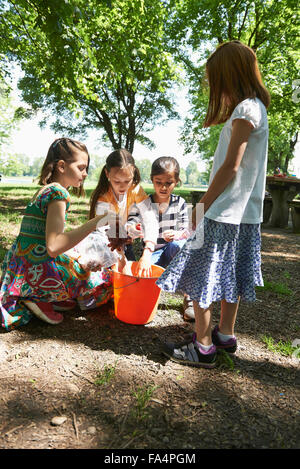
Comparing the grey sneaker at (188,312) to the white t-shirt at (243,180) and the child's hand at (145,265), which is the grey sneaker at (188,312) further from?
the white t-shirt at (243,180)

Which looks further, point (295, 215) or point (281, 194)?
point (281, 194)

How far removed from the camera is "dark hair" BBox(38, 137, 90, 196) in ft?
6.48

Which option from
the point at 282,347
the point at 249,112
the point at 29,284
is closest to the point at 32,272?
the point at 29,284

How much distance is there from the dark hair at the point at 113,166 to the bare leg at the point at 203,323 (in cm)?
123

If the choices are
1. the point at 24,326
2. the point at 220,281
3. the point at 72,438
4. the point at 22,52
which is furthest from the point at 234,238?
the point at 22,52

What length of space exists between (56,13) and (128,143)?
10.6 metres

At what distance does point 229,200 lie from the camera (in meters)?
1.56

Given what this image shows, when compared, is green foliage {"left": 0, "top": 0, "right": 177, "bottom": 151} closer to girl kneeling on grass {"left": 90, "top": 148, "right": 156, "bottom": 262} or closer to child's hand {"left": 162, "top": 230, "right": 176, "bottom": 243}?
girl kneeling on grass {"left": 90, "top": 148, "right": 156, "bottom": 262}

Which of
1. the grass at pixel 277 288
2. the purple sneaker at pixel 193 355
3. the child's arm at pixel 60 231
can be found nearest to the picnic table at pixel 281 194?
the grass at pixel 277 288

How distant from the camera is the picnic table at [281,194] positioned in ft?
22.4

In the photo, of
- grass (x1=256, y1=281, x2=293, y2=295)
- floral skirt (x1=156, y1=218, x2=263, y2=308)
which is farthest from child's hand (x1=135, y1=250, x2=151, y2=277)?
grass (x1=256, y1=281, x2=293, y2=295)

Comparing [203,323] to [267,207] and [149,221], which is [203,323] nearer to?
[149,221]

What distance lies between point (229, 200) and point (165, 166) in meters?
1.07
